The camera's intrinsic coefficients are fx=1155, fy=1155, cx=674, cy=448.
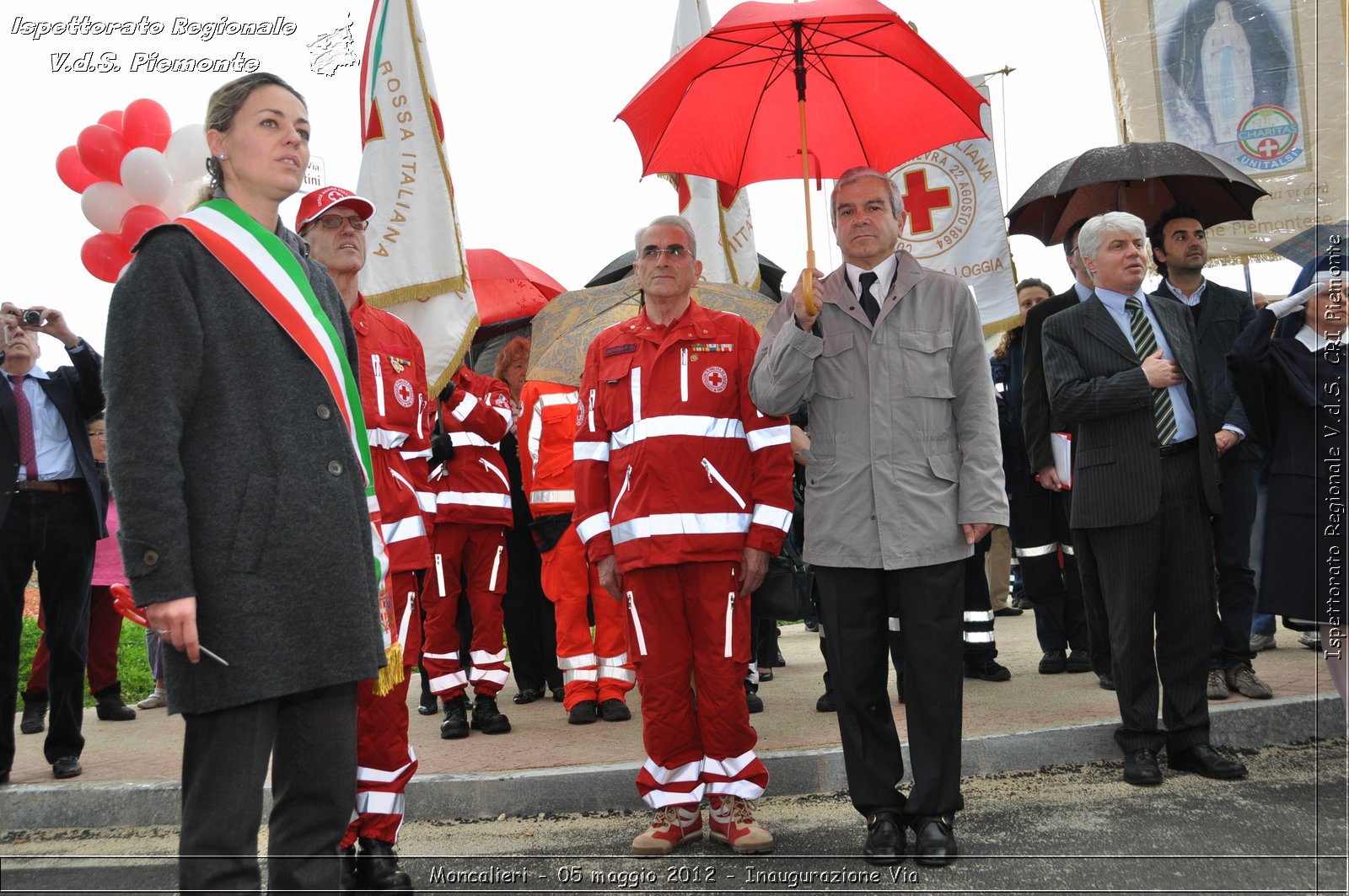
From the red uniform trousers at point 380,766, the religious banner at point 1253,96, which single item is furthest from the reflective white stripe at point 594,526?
the religious banner at point 1253,96

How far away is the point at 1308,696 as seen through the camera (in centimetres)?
592

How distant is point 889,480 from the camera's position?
14.5 ft

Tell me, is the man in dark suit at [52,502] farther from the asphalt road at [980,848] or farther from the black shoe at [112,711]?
the black shoe at [112,711]

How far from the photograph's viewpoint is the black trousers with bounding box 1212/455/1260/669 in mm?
6219

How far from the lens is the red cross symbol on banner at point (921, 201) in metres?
9.66

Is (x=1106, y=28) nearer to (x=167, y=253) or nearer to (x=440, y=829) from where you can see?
(x=440, y=829)

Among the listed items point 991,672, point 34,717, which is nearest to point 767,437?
point 991,672

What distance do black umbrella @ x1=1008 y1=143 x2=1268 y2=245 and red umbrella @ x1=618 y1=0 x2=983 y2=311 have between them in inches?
80.0

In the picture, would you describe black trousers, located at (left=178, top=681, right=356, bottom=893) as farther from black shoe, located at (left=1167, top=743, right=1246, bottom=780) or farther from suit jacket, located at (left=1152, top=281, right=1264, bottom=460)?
suit jacket, located at (left=1152, top=281, right=1264, bottom=460)

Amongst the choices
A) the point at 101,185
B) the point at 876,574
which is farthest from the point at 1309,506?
the point at 101,185

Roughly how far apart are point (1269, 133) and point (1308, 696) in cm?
465

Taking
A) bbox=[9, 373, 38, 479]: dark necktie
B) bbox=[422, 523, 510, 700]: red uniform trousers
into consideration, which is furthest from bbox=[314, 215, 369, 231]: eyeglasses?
bbox=[9, 373, 38, 479]: dark necktie

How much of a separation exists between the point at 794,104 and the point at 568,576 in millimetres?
3305

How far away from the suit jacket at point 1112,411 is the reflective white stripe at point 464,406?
10.8ft
